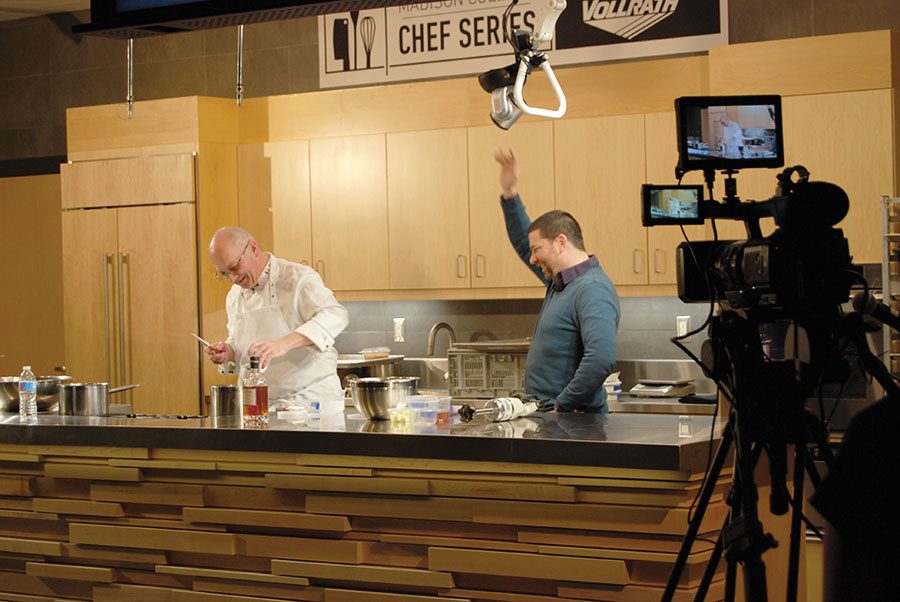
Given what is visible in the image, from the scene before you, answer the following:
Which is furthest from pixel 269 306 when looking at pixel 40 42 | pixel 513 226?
pixel 40 42

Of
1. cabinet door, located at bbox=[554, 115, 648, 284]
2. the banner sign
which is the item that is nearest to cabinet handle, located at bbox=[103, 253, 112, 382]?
the banner sign

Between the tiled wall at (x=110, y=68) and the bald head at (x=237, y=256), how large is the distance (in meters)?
2.05

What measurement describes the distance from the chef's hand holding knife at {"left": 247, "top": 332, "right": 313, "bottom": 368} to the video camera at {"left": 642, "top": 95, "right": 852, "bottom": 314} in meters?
1.86

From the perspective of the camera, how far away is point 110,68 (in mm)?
7066

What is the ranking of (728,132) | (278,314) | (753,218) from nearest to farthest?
(753,218) < (728,132) < (278,314)

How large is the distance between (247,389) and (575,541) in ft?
3.69

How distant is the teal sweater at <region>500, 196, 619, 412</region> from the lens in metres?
3.88

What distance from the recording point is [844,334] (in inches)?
84.4

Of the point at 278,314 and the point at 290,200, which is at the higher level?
the point at 290,200

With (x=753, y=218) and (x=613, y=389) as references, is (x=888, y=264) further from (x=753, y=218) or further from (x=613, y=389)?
(x=753, y=218)

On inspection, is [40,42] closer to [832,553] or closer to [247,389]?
[247,389]

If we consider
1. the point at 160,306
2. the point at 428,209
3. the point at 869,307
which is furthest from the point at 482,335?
the point at 869,307

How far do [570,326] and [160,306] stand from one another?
270 cm

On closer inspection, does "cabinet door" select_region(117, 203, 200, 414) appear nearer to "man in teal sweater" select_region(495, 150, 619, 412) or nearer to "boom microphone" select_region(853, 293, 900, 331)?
"man in teal sweater" select_region(495, 150, 619, 412)
